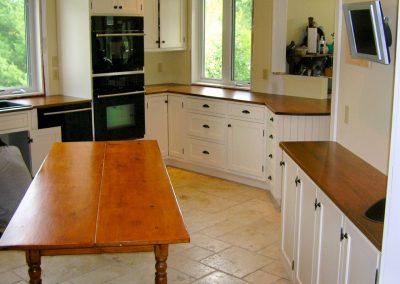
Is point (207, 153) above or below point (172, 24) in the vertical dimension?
below

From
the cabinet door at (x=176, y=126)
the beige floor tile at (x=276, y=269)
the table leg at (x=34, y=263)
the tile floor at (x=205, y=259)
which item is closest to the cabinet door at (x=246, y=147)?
the tile floor at (x=205, y=259)

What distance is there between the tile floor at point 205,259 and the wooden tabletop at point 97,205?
81 centimetres

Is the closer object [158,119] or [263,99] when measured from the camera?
[263,99]

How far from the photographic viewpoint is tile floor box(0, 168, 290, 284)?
378 centimetres

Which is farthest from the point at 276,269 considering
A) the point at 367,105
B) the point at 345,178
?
the point at 367,105

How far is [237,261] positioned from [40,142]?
2.35 meters

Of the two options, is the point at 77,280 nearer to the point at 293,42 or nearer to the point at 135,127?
the point at 135,127

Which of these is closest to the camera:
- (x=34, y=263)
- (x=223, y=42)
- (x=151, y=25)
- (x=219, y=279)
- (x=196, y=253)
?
(x=34, y=263)

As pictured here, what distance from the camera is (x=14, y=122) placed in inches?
200

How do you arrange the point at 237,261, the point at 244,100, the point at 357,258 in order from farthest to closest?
the point at 244,100 → the point at 237,261 → the point at 357,258

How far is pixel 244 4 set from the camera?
650cm

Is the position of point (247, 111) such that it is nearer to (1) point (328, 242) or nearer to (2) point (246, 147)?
(2) point (246, 147)

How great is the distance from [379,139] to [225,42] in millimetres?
3868

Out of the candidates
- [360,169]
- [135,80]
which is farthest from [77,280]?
[135,80]
